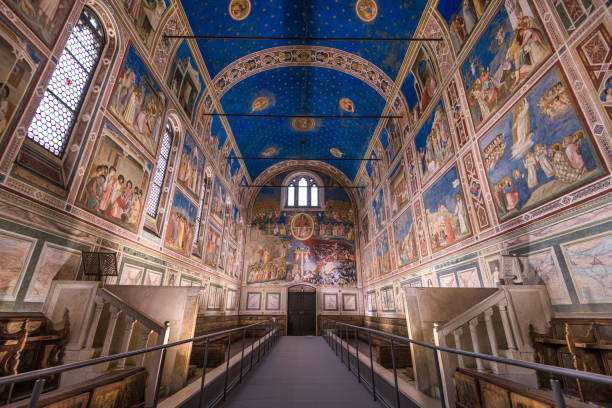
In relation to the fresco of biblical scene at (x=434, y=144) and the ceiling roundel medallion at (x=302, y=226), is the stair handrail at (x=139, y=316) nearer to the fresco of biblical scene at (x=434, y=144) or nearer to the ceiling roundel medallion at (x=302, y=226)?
the fresco of biblical scene at (x=434, y=144)

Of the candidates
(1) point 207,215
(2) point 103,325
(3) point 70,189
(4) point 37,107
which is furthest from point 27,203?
(1) point 207,215

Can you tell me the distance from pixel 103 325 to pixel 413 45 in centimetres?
1273

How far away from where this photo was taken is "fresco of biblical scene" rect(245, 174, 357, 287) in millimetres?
20141

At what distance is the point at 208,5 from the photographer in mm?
10234

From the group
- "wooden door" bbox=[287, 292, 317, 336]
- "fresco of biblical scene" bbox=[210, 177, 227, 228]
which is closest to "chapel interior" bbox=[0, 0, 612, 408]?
"fresco of biblical scene" bbox=[210, 177, 227, 228]

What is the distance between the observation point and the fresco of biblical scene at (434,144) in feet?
31.4

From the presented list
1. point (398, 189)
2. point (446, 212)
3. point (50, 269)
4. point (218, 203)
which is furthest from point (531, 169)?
point (218, 203)

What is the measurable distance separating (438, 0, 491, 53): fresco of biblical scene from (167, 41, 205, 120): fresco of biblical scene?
891 centimetres

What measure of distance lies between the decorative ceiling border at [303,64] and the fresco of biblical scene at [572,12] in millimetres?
7443

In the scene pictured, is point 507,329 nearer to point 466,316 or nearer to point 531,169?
point 466,316

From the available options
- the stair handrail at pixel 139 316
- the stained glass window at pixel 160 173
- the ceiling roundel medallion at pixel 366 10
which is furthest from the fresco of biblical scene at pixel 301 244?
the stair handrail at pixel 139 316

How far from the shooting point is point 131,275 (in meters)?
7.84

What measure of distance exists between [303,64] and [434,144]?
765cm

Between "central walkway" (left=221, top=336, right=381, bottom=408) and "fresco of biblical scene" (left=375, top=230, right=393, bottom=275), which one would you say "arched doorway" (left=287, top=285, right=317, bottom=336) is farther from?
"central walkway" (left=221, top=336, right=381, bottom=408)
